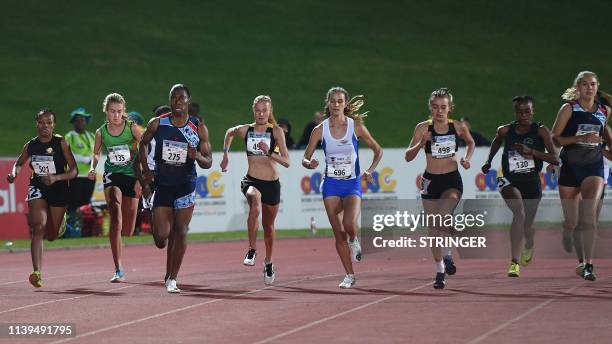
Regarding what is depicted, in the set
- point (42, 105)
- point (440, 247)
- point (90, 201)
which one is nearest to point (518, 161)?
point (440, 247)

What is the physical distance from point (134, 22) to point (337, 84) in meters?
10.3

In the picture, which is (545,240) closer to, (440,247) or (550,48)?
(440,247)

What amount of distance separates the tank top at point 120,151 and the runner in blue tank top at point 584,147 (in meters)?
5.31

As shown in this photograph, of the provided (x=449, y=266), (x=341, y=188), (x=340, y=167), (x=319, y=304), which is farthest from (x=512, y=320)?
(x=449, y=266)

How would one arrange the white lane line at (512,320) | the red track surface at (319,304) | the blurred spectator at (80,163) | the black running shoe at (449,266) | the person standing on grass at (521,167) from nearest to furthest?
the white lane line at (512,320) < the red track surface at (319,304) < the black running shoe at (449,266) < the person standing on grass at (521,167) < the blurred spectator at (80,163)

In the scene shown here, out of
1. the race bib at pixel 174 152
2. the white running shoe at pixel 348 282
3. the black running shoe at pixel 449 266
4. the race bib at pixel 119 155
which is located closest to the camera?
the race bib at pixel 174 152

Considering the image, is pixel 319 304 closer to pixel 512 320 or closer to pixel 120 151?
pixel 512 320

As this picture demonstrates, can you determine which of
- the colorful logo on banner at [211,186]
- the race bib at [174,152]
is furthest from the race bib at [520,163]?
the colorful logo on banner at [211,186]

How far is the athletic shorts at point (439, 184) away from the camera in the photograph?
14875 millimetres

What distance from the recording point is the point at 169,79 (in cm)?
4684

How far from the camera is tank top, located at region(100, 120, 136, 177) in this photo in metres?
16.1

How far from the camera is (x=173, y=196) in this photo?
46.5 feet

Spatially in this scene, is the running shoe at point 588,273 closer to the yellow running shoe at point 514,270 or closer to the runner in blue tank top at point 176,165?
the yellow running shoe at point 514,270

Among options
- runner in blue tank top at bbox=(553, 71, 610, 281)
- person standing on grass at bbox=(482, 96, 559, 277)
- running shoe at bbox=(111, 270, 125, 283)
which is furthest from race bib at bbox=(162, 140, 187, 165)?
runner in blue tank top at bbox=(553, 71, 610, 281)
